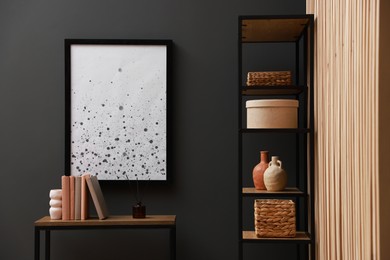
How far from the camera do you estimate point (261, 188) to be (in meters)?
4.27

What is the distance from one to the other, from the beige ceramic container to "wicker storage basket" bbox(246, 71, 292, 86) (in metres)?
0.13

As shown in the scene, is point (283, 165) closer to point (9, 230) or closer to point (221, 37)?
point (221, 37)

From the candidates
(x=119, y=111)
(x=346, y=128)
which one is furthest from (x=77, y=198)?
(x=346, y=128)

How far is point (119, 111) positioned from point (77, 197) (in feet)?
2.36

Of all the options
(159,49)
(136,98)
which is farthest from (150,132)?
(159,49)

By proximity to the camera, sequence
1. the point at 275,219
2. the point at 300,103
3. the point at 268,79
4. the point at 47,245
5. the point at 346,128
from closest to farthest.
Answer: the point at 346,128 → the point at 275,219 → the point at 268,79 → the point at 47,245 → the point at 300,103

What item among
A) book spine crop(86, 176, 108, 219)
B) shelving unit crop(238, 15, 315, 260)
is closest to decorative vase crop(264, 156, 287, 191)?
shelving unit crop(238, 15, 315, 260)

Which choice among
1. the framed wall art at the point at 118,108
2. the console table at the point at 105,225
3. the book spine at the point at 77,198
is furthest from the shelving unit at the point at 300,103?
the book spine at the point at 77,198

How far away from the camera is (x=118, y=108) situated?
186 inches

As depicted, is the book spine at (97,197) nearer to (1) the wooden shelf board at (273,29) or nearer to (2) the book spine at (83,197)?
(2) the book spine at (83,197)

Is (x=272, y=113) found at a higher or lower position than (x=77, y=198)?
higher

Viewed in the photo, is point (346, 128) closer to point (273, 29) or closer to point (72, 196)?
point (273, 29)

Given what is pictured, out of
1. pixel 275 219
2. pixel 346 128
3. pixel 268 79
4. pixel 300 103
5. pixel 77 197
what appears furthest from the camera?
pixel 300 103

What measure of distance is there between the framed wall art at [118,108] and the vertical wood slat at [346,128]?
3.79 ft
